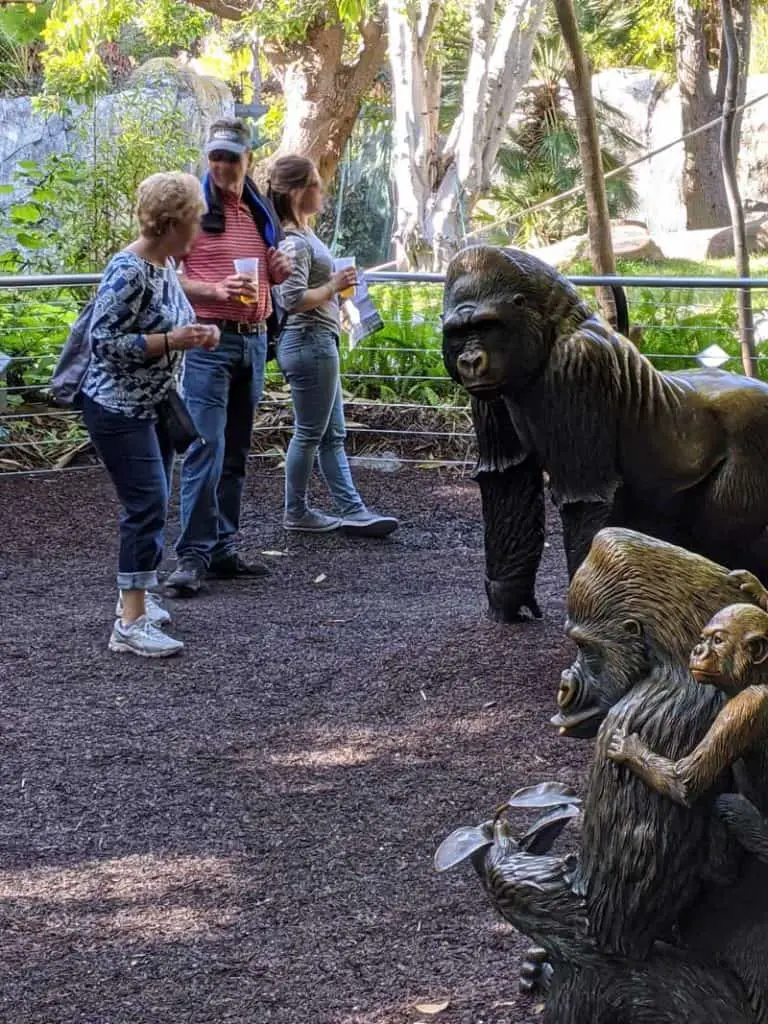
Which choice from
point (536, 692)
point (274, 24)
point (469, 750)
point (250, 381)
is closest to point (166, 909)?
point (469, 750)

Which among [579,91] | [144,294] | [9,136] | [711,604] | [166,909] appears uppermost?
[9,136]

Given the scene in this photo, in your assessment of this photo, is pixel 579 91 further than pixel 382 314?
No

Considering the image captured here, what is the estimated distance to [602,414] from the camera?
4551mm

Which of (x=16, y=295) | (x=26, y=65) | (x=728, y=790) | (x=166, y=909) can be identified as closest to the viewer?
(x=728, y=790)

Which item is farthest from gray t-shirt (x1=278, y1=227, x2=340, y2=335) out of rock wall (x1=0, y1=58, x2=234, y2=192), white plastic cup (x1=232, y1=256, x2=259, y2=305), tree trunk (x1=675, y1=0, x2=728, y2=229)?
tree trunk (x1=675, y1=0, x2=728, y2=229)

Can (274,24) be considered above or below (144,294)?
above

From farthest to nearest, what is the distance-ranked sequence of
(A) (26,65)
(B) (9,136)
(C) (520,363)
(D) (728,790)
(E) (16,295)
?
1. (A) (26,65)
2. (B) (9,136)
3. (E) (16,295)
4. (C) (520,363)
5. (D) (728,790)

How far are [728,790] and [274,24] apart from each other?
14557 mm

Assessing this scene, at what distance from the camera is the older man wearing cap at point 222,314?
634 cm

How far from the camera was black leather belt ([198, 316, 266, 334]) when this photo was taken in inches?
252

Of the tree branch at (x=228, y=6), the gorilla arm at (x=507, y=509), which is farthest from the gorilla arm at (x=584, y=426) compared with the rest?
the tree branch at (x=228, y=6)

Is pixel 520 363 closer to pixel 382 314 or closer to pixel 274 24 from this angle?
pixel 382 314

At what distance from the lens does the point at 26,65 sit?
26.0 metres

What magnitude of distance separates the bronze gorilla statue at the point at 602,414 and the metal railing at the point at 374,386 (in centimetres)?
477
